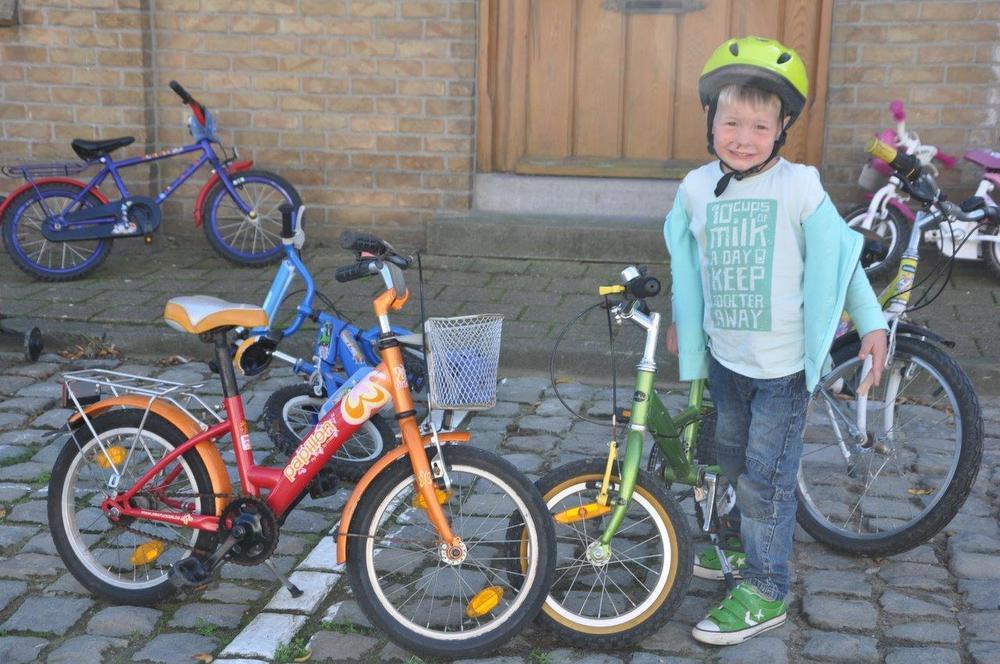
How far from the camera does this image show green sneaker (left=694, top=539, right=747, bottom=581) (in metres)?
4.00

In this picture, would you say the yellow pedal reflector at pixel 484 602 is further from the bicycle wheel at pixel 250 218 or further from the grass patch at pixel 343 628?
the bicycle wheel at pixel 250 218

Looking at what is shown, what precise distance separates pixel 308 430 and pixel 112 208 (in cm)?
330

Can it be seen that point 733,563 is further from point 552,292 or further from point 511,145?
point 511,145

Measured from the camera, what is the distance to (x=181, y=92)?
24.7ft

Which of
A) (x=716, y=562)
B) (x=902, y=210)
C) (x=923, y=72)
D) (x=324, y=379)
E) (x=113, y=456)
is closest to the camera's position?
(x=113, y=456)

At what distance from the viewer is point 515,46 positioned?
797 centimetres

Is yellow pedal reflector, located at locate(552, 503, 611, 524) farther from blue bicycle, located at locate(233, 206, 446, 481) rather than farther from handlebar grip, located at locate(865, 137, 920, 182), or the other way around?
handlebar grip, located at locate(865, 137, 920, 182)

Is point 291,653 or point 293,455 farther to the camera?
point 293,455

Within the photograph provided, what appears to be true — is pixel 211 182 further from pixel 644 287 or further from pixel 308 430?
pixel 644 287

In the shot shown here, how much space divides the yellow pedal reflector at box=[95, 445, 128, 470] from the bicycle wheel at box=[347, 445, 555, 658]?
0.87 meters

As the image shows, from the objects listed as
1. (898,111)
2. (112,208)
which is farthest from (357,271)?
(898,111)

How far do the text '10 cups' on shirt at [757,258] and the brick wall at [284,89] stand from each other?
4.63m

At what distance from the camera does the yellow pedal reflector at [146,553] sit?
156 inches

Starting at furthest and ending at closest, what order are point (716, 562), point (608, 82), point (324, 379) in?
point (608, 82), point (324, 379), point (716, 562)
